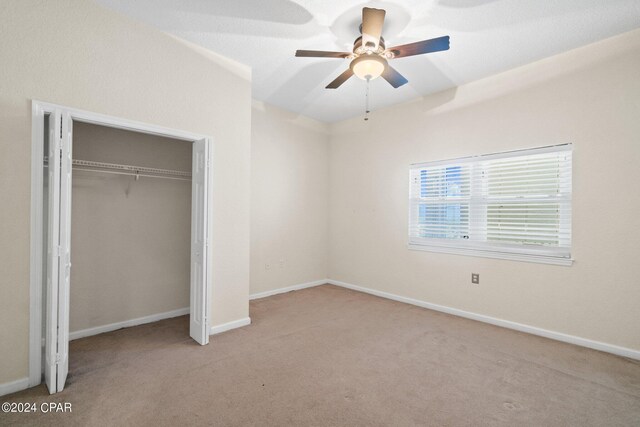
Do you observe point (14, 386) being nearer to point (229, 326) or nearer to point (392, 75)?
point (229, 326)

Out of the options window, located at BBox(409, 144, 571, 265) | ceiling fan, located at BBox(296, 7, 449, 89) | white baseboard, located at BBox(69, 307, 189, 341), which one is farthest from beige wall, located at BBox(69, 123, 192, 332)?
window, located at BBox(409, 144, 571, 265)

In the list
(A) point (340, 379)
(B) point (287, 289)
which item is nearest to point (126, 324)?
(B) point (287, 289)

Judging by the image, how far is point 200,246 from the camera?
287 centimetres

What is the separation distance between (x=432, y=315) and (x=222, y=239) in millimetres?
2773

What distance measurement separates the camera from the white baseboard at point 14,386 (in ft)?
6.55

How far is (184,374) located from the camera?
90.4 inches

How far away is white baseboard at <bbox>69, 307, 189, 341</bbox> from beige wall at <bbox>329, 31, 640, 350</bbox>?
9.36 ft

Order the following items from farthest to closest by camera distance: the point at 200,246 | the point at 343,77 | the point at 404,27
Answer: the point at 200,246 < the point at 343,77 < the point at 404,27

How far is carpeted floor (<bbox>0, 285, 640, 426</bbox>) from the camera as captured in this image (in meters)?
1.86

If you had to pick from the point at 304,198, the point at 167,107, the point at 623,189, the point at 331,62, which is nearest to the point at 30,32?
the point at 167,107

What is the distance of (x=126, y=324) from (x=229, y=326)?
1151 millimetres

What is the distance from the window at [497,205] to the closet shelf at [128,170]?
3175mm

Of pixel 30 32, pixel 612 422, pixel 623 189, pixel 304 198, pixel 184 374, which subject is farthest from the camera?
pixel 304 198

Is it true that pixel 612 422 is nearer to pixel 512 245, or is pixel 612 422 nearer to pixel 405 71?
pixel 512 245
